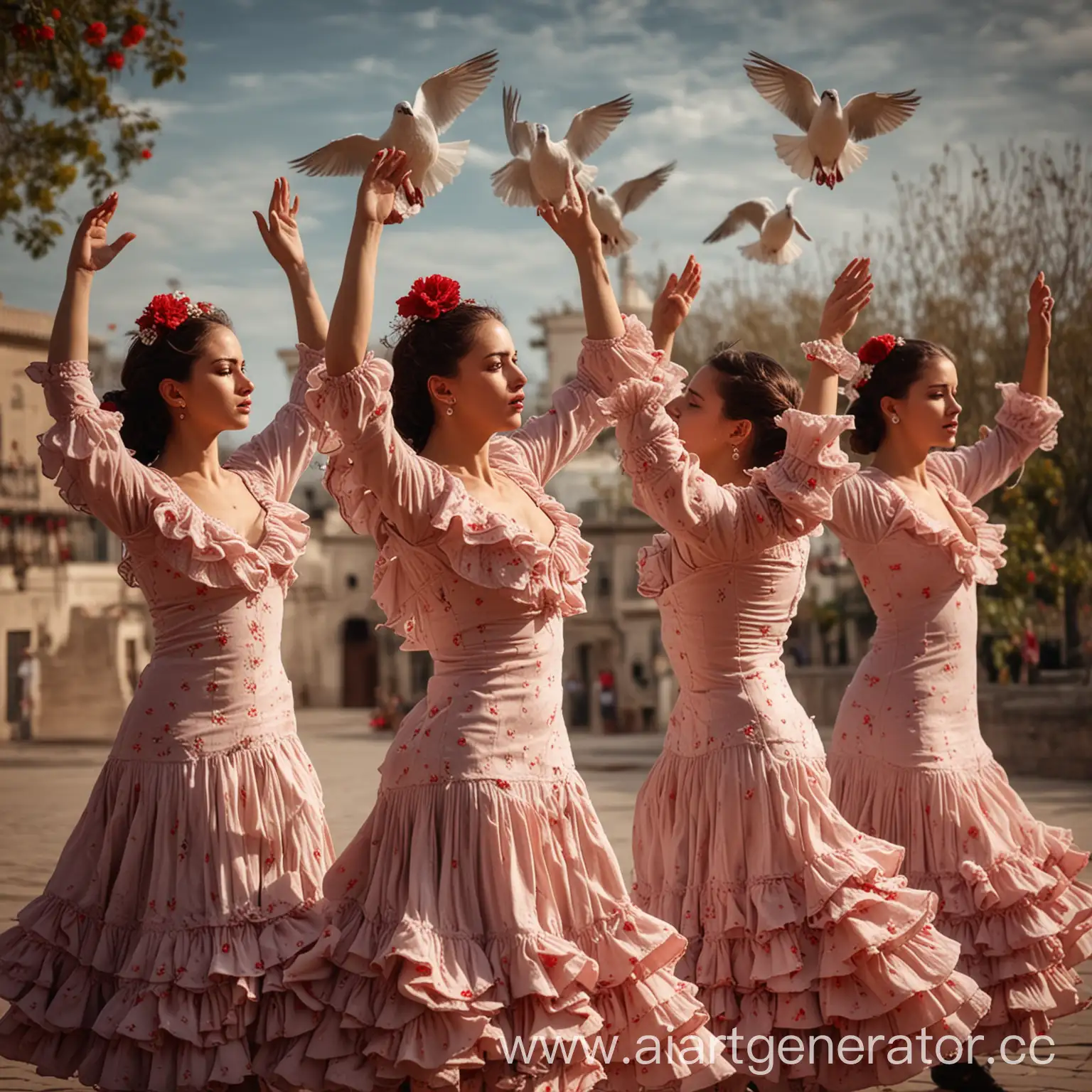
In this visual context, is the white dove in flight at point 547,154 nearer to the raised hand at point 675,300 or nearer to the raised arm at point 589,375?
the raised arm at point 589,375

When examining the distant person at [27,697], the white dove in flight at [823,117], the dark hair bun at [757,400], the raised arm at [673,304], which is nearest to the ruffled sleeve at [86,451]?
the raised arm at [673,304]

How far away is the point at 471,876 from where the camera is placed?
4008mm

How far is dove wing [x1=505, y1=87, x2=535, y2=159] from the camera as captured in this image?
4.70 m

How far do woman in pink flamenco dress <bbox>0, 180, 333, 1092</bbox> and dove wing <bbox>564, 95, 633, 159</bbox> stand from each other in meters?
0.86

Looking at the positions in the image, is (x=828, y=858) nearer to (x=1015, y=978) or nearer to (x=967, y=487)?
(x=1015, y=978)

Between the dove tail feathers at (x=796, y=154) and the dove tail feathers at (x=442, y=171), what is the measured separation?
1.43 meters

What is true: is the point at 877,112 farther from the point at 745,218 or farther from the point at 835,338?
the point at 835,338

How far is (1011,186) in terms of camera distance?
70.2ft

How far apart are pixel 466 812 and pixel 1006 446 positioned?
111 inches

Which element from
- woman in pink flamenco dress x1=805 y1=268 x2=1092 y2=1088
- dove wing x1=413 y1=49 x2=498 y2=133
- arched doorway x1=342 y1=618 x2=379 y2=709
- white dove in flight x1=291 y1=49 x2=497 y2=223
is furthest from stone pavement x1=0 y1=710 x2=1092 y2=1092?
arched doorway x1=342 y1=618 x2=379 y2=709

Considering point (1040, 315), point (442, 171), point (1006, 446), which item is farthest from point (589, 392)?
point (1040, 315)

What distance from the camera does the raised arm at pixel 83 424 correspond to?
4.39 metres

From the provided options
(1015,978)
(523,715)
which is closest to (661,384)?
(523,715)

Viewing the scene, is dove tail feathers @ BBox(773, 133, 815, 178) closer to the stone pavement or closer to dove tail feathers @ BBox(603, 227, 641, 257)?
dove tail feathers @ BBox(603, 227, 641, 257)
